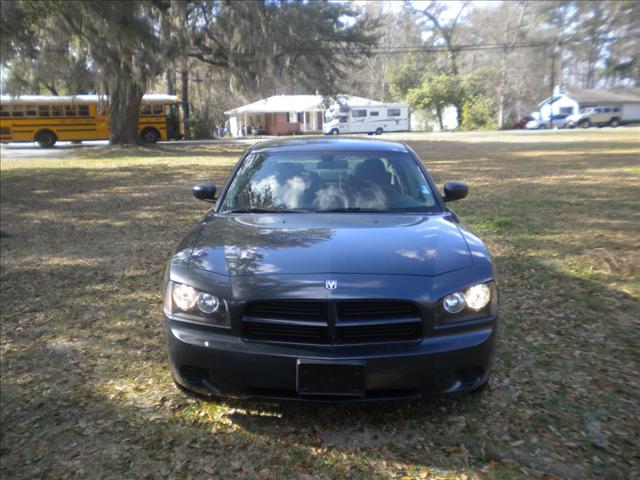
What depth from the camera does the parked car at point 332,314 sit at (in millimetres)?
2797

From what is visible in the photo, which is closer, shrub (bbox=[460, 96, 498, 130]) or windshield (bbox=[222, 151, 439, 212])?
windshield (bbox=[222, 151, 439, 212])

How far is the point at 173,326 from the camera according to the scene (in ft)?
10.0

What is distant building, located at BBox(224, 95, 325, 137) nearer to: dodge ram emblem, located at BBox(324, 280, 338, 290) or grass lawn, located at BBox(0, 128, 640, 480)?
grass lawn, located at BBox(0, 128, 640, 480)

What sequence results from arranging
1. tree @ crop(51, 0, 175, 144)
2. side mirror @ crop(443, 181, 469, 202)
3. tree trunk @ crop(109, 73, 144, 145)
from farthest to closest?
1. tree trunk @ crop(109, 73, 144, 145)
2. tree @ crop(51, 0, 175, 144)
3. side mirror @ crop(443, 181, 469, 202)

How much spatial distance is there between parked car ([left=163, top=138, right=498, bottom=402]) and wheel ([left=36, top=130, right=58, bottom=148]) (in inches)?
1311

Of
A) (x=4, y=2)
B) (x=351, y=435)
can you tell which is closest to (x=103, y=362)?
(x=351, y=435)

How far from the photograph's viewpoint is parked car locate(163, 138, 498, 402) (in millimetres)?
2797

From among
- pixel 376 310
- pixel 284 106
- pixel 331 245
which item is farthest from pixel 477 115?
pixel 376 310

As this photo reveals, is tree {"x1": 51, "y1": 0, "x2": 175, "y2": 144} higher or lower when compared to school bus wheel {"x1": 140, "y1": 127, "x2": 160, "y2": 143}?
higher

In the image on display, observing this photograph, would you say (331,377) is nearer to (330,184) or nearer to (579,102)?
(330,184)

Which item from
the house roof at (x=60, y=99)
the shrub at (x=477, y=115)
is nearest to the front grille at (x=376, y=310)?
the house roof at (x=60, y=99)

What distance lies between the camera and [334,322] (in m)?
2.83

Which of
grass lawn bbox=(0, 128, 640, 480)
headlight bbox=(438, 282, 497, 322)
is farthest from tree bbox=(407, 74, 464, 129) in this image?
headlight bbox=(438, 282, 497, 322)

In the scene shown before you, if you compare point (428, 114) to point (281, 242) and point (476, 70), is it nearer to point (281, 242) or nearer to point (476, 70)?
point (476, 70)
